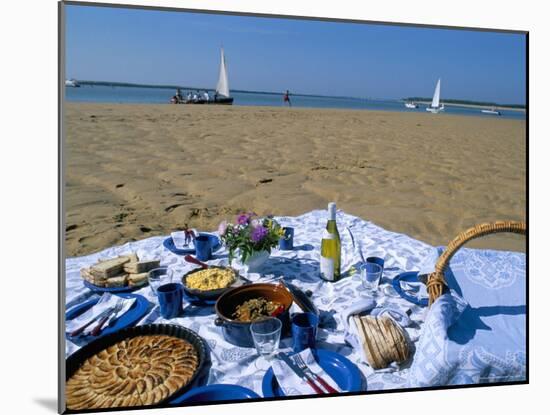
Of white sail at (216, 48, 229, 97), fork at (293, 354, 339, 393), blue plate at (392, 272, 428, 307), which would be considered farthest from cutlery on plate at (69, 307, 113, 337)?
white sail at (216, 48, 229, 97)

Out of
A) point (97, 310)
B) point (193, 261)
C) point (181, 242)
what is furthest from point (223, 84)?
point (97, 310)

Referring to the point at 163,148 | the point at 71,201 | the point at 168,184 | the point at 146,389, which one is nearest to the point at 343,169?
the point at 168,184

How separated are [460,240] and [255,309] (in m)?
0.54

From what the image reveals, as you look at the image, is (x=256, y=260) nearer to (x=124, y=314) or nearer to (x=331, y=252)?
(x=331, y=252)

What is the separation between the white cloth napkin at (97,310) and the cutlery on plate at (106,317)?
0.04ft

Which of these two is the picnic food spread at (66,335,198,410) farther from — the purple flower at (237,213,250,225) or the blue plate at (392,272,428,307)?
the blue plate at (392,272,428,307)

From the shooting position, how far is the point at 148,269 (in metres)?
1.30

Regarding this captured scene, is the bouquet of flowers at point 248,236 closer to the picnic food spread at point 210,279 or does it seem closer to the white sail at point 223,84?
the picnic food spread at point 210,279

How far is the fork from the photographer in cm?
91

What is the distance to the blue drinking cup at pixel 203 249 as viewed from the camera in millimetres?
1461

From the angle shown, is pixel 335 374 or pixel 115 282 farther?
pixel 115 282

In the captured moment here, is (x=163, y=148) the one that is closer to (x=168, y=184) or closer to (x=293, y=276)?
(x=168, y=184)

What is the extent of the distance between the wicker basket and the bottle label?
35 centimetres

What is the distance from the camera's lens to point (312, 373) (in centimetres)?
93
